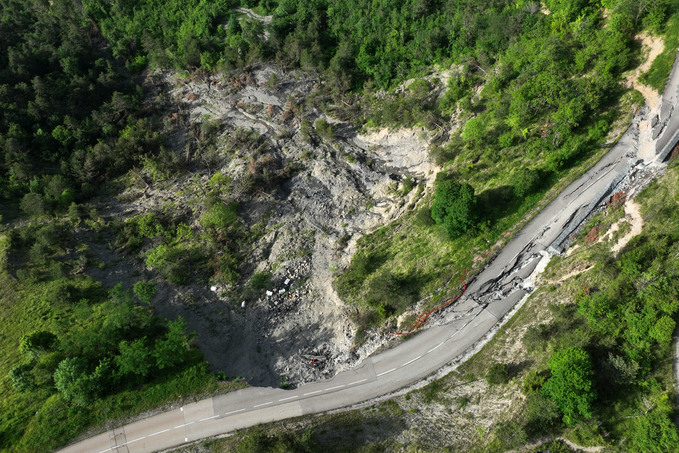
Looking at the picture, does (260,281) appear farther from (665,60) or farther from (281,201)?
(665,60)

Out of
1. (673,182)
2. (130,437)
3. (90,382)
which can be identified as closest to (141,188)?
(90,382)

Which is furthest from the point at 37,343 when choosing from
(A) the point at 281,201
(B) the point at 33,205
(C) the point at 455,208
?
(C) the point at 455,208

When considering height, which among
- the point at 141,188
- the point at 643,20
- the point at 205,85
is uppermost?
the point at 643,20

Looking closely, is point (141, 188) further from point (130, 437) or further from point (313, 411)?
point (313, 411)

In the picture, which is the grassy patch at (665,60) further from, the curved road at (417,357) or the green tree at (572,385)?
the green tree at (572,385)

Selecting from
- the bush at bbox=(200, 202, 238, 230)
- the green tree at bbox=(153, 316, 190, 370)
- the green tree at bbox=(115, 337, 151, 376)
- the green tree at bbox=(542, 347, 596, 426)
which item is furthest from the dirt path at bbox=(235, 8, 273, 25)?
the green tree at bbox=(542, 347, 596, 426)

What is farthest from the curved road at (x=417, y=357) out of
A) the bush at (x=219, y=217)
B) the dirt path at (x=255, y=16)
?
the dirt path at (x=255, y=16)
